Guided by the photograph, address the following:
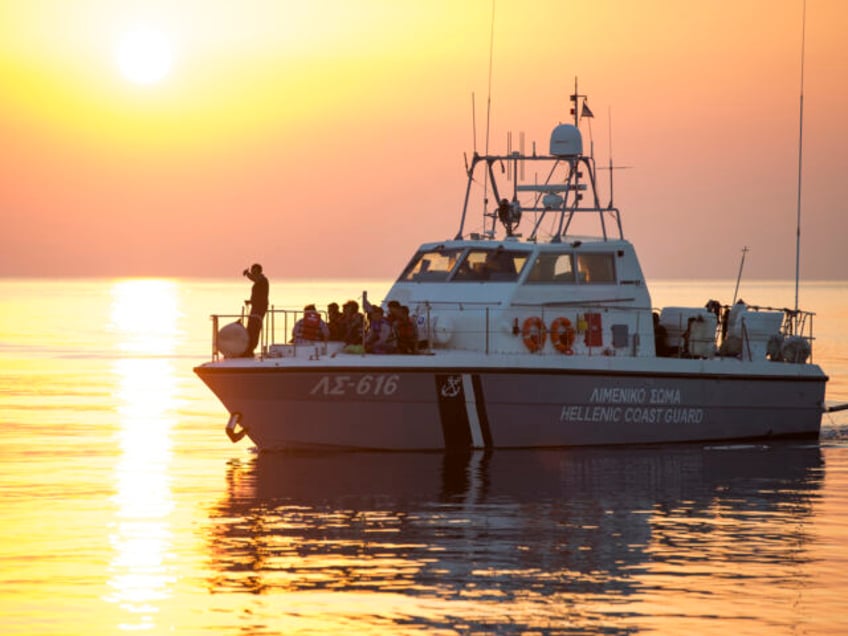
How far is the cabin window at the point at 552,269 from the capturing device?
2592 cm

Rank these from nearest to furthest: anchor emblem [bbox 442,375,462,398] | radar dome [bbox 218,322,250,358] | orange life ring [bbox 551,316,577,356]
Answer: anchor emblem [bbox 442,375,462,398] < radar dome [bbox 218,322,250,358] < orange life ring [bbox 551,316,577,356]

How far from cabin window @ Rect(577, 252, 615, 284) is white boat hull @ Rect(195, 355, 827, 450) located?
5.54ft

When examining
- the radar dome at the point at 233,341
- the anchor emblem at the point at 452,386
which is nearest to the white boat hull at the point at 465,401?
the anchor emblem at the point at 452,386

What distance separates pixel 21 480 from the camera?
22.1 metres

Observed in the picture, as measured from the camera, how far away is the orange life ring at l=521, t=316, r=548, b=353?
2512 cm

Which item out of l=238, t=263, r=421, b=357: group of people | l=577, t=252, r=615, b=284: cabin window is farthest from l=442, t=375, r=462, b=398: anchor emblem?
l=577, t=252, r=615, b=284: cabin window

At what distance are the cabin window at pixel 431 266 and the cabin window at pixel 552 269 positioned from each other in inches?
54.1

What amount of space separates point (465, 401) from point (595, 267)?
3.90 metres

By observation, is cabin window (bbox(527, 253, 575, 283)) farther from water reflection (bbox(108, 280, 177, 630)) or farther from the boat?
water reflection (bbox(108, 280, 177, 630))

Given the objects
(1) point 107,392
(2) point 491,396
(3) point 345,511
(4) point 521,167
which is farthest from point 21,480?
(1) point 107,392

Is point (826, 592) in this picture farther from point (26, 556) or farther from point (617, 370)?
point (617, 370)

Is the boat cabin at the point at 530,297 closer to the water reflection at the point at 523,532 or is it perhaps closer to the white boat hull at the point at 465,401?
the white boat hull at the point at 465,401

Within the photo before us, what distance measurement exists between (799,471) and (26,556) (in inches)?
488

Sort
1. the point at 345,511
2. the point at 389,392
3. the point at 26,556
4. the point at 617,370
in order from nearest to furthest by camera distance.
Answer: the point at 26,556 < the point at 345,511 < the point at 389,392 < the point at 617,370
